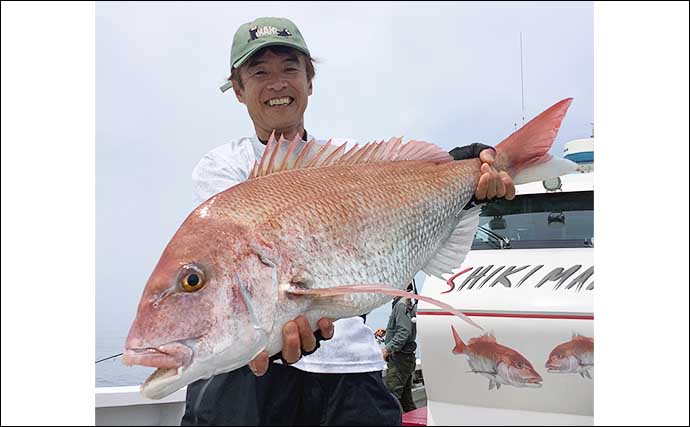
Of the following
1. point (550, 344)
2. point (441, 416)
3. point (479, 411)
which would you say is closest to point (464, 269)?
point (550, 344)

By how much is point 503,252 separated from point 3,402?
4.95 ft

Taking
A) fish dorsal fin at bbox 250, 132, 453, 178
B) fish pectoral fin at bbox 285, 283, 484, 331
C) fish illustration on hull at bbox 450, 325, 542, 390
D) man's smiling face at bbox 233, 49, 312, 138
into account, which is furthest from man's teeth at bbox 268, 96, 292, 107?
fish illustration on hull at bbox 450, 325, 542, 390

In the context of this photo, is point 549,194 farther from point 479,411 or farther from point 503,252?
point 479,411

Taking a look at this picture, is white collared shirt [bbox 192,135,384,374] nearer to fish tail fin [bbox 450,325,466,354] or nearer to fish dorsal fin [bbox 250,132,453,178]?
fish dorsal fin [bbox 250,132,453,178]

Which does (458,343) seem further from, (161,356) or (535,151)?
(161,356)

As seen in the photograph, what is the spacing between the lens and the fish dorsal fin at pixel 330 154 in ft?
3.12

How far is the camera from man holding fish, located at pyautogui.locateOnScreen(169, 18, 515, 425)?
48.3 inches

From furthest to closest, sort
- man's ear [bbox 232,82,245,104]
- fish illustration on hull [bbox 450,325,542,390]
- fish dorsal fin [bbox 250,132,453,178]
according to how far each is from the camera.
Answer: fish illustration on hull [bbox 450,325,542,390]
man's ear [bbox 232,82,245,104]
fish dorsal fin [bbox 250,132,453,178]

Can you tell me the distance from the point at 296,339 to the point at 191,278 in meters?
0.16

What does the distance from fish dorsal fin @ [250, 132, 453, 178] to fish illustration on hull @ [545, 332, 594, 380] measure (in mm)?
943

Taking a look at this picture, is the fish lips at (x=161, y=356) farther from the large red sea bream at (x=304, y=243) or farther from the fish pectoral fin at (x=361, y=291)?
the fish pectoral fin at (x=361, y=291)

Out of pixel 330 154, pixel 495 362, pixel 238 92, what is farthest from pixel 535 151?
pixel 495 362

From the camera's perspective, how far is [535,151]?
1.08 m

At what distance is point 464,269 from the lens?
208 cm
